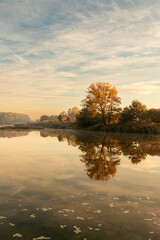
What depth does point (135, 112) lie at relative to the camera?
5341 cm

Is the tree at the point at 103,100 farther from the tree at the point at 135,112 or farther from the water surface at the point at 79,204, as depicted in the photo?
the water surface at the point at 79,204

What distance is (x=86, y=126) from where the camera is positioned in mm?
70562

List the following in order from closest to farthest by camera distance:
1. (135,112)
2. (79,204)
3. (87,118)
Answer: (79,204) < (135,112) < (87,118)

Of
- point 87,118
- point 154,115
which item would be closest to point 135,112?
point 154,115

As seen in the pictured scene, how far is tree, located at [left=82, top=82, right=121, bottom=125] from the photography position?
59125 mm

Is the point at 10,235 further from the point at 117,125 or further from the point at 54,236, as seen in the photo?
the point at 117,125

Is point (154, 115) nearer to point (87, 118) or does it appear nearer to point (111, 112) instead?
point (111, 112)

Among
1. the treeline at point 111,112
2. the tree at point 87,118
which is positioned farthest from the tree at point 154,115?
the tree at point 87,118

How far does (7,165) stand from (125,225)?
28.4 ft

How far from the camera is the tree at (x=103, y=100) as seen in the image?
5912 centimetres

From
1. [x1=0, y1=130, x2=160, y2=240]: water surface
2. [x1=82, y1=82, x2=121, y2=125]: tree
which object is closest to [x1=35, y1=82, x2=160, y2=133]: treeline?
[x1=82, y1=82, x2=121, y2=125]: tree

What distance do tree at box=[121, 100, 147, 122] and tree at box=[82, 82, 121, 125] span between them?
13.3 ft

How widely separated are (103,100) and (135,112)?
10841mm

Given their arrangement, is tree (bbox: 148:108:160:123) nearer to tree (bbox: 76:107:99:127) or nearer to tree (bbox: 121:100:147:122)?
tree (bbox: 121:100:147:122)
